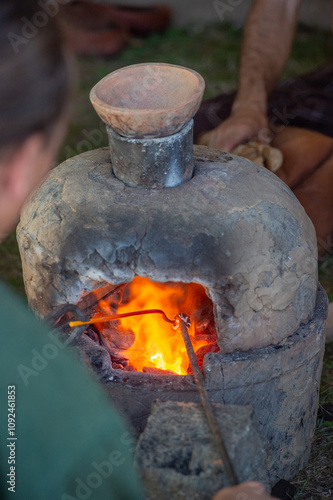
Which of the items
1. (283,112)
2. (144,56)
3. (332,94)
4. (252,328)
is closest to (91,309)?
(252,328)

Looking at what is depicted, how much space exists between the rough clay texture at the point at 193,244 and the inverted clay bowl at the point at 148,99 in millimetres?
222

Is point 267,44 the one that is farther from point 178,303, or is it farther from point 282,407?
point 282,407

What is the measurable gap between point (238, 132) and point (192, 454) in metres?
1.98

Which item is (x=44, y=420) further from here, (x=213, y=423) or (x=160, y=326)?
(x=160, y=326)

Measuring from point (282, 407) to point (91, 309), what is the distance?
81 centimetres

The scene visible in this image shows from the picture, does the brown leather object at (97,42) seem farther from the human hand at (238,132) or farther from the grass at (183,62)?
the human hand at (238,132)

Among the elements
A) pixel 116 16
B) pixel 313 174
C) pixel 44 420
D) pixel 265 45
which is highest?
pixel 44 420

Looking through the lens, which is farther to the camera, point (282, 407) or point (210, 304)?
point (210, 304)

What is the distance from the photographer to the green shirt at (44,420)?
141cm

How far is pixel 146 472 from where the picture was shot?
60.0 inches

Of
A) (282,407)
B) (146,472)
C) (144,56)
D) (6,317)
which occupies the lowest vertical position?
(144,56)

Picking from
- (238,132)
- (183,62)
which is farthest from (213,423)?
(183,62)

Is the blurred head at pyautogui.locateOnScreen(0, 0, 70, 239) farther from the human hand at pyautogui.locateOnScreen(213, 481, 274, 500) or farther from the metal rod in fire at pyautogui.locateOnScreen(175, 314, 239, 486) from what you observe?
the human hand at pyautogui.locateOnScreen(213, 481, 274, 500)

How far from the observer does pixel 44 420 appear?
142cm
